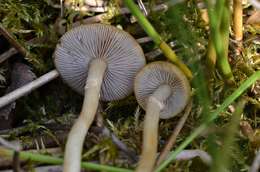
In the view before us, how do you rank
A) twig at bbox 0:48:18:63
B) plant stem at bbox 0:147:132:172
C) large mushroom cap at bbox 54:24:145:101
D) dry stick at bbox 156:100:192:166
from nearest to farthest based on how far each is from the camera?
1. plant stem at bbox 0:147:132:172
2. dry stick at bbox 156:100:192:166
3. large mushroom cap at bbox 54:24:145:101
4. twig at bbox 0:48:18:63

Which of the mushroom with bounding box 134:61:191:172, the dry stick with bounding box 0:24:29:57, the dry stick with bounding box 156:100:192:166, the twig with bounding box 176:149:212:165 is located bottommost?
the twig with bounding box 176:149:212:165

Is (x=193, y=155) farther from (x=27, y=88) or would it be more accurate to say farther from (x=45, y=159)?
(x=27, y=88)

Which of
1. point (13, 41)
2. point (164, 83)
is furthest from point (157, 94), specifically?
point (13, 41)

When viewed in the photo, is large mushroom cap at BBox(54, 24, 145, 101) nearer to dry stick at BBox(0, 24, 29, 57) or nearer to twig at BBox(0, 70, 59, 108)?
twig at BBox(0, 70, 59, 108)

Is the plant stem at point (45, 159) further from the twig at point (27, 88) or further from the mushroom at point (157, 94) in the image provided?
the twig at point (27, 88)

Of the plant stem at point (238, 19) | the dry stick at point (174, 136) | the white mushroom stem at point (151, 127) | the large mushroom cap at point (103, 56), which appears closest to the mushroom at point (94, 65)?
the large mushroom cap at point (103, 56)

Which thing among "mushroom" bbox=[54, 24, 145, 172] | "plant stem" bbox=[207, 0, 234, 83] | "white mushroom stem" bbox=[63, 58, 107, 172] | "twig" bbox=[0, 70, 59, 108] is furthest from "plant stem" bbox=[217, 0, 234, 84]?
"twig" bbox=[0, 70, 59, 108]
